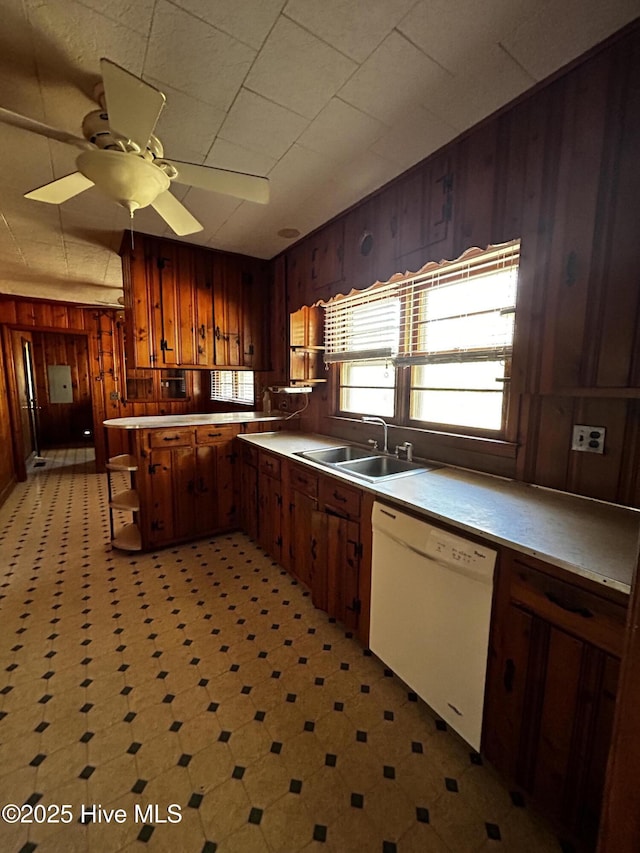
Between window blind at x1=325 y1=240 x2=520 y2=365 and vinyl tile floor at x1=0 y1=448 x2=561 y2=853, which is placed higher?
window blind at x1=325 y1=240 x2=520 y2=365

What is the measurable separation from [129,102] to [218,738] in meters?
2.37

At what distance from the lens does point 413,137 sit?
178 centimetres

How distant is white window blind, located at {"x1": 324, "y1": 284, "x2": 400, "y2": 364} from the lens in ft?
8.07

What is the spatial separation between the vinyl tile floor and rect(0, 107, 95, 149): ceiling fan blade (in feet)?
7.52

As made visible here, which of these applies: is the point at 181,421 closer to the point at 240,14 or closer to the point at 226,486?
the point at 226,486

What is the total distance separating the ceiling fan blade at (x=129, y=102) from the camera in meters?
1.08

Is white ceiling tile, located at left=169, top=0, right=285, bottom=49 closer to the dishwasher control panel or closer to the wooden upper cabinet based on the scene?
the dishwasher control panel

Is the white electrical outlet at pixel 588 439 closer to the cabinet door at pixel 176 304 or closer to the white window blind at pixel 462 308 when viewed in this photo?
the white window blind at pixel 462 308

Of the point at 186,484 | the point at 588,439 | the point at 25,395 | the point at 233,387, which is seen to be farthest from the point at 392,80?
the point at 25,395

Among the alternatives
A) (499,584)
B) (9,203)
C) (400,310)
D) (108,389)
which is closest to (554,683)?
(499,584)

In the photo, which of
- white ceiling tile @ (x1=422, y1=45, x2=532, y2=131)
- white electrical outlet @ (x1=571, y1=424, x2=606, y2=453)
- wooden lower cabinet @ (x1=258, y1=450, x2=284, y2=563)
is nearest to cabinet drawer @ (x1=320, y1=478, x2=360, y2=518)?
wooden lower cabinet @ (x1=258, y1=450, x2=284, y2=563)

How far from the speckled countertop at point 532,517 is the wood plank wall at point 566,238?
12cm

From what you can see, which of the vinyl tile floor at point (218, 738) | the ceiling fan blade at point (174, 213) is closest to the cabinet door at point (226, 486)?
the vinyl tile floor at point (218, 738)

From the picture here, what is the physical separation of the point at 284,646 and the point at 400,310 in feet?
7.17
